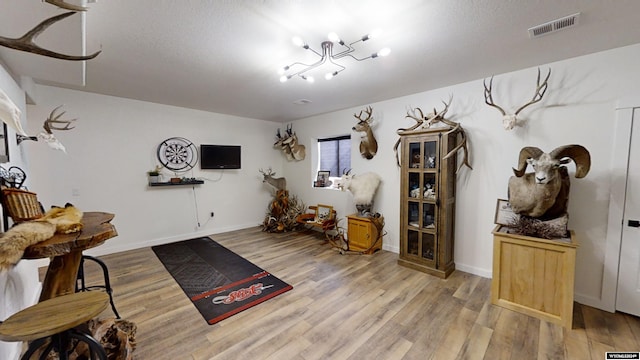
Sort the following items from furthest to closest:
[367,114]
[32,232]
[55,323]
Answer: [367,114], [32,232], [55,323]

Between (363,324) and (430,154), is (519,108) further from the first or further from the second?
(363,324)

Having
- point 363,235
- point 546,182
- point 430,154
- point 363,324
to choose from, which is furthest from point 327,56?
point 363,235

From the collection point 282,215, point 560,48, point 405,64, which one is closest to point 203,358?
point 405,64

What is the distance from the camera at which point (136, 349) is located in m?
1.88

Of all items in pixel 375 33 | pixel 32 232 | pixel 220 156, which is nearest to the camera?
pixel 32 232

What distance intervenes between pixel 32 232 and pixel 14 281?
1.17 metres

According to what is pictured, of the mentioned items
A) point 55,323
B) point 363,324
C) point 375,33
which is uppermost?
point 375,33

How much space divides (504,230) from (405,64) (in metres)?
2.11

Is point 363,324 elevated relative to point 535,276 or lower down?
lower down

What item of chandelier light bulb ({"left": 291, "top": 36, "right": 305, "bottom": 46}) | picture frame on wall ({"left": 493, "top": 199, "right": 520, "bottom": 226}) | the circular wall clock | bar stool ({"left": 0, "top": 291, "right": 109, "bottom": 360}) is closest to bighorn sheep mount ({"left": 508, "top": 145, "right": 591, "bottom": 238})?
picture frame on wall ({"left": 493, "top": 199, "right": 520, "bottom": 226})

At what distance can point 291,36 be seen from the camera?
6.90 ft

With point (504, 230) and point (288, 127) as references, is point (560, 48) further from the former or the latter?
point (288, 127)

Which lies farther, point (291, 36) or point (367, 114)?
point (367, 114)

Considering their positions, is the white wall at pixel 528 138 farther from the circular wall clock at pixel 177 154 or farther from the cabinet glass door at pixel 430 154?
the circular wall clock at pixel 177 154
